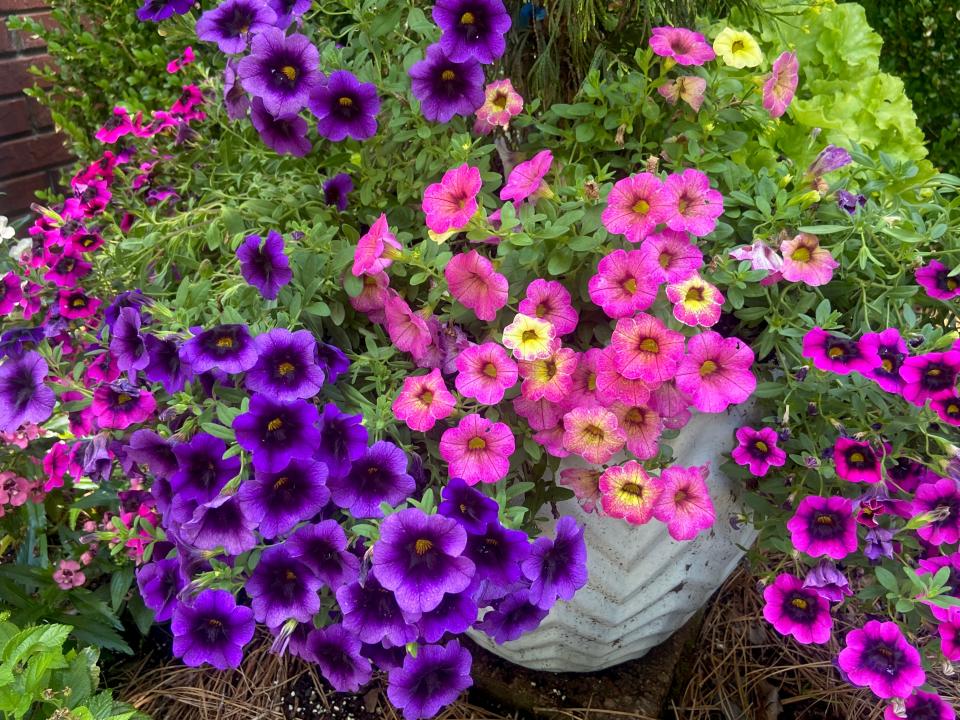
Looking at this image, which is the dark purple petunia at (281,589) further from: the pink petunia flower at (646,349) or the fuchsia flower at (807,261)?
the fuchsia flower at (807,261)

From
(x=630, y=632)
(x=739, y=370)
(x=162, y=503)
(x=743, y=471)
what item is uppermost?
(x=739, y=370)

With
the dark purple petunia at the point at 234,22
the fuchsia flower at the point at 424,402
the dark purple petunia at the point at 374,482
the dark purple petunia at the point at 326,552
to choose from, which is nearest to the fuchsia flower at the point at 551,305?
the fuchsia flower at the point at 424,402

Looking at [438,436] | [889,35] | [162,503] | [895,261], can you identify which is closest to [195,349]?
[162,503]

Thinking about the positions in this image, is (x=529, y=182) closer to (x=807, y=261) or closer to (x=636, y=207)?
(x=636, y=207)

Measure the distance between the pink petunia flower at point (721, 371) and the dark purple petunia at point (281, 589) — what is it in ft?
1.58

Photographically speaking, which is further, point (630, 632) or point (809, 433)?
point (630, 632)

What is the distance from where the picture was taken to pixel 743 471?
1114 mm

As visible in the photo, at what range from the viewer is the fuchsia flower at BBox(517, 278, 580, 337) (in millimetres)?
952

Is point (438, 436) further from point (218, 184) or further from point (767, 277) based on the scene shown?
point (218, 184)

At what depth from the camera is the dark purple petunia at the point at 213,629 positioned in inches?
35.8

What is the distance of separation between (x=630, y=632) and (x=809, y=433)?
0.45 meters

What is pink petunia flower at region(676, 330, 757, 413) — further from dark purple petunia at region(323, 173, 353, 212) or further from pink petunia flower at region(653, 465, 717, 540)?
dark purple petunia at region(323, 173, 353, 212)

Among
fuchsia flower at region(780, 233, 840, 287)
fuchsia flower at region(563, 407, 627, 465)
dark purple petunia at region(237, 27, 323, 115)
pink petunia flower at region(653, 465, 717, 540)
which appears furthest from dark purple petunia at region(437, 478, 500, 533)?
dark purple petunia at region(237, 27, 323, 115)

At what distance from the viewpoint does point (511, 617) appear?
0.93 m
